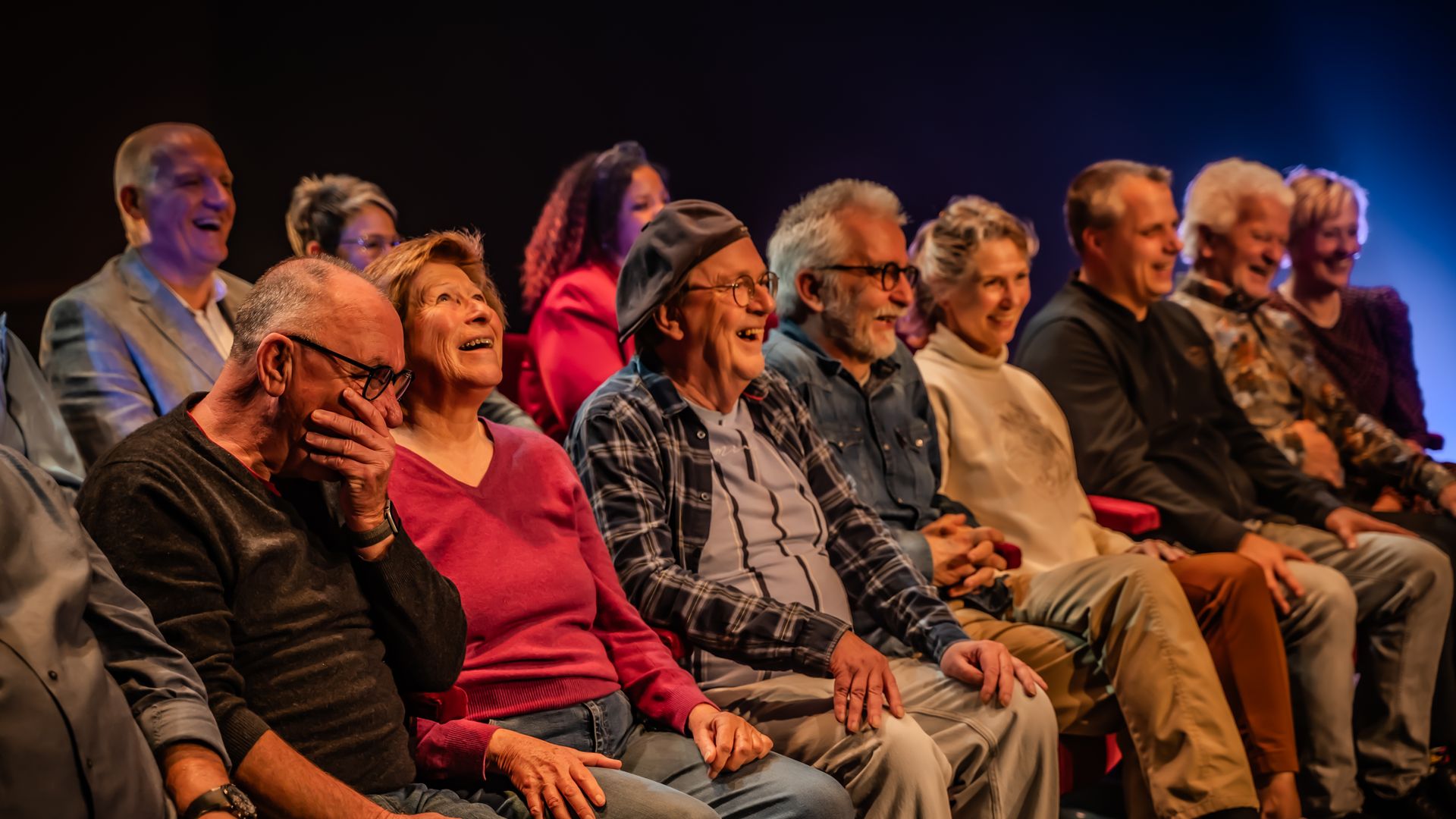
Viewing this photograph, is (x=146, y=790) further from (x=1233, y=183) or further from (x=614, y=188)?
(x=1233, y=183)

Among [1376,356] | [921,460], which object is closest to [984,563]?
[921,460]

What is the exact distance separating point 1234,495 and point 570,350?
1.83m

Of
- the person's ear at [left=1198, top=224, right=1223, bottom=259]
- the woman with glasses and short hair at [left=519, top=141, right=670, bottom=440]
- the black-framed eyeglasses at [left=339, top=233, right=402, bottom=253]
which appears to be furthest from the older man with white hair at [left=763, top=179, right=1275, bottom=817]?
the person's ear at [left=1198, top=224, right=1223, bottom=259]

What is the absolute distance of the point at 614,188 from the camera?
3.52 m

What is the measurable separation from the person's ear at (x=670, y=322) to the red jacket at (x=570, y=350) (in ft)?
2.40

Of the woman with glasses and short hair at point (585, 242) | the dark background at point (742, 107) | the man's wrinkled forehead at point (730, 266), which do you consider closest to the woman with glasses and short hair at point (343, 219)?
the dark background at point (742, 107)

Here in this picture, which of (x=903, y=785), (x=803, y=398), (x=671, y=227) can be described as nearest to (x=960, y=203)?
(x=803, y=398)

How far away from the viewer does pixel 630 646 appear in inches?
79.6

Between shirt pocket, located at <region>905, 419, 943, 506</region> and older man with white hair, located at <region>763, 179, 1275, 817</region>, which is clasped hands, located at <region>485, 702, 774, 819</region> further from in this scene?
shirt pocket, located at <region>905, 419, 943, 506</region>

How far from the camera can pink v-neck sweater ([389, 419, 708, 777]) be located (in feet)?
5.98

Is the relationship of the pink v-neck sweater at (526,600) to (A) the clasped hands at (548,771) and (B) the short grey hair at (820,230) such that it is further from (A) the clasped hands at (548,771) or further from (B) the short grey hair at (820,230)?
(B) the short grey hair at (820,230)

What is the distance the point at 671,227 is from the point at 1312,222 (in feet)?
9.76

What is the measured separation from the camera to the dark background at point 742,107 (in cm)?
326

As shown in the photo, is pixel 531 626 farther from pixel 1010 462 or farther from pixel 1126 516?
pixel 1126 516
